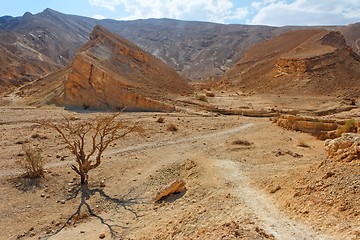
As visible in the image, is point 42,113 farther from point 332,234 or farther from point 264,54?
point 264,54

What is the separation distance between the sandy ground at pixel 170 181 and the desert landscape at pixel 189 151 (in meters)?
0.04

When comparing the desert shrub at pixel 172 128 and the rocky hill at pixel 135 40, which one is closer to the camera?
the desert shrub at pixel 172 128

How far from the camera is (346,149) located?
8.21 meters

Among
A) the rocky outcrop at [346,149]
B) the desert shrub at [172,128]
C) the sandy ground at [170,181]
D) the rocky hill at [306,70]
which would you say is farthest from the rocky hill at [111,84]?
the rocky outcrop at [346,149]

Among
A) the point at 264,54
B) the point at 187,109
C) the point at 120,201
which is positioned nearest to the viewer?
the point at 120,201

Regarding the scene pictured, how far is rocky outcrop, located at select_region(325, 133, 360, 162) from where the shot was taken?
7869 mm

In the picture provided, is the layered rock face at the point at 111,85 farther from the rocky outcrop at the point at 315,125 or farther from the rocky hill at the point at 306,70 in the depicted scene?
the rocky hill at the point at 306,70

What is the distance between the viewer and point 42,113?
24.3 meters

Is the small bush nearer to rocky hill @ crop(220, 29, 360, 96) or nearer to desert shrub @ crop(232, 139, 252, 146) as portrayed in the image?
desert shrub @ crop(232, 139, 252, 146)

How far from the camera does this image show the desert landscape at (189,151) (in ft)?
24.0

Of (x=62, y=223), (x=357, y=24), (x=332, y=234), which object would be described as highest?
(x=357, y=24)

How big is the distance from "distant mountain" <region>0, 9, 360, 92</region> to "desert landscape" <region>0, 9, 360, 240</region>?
23.5 m

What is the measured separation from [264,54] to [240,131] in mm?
28800

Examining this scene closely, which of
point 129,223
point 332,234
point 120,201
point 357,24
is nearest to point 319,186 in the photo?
point 332,234
